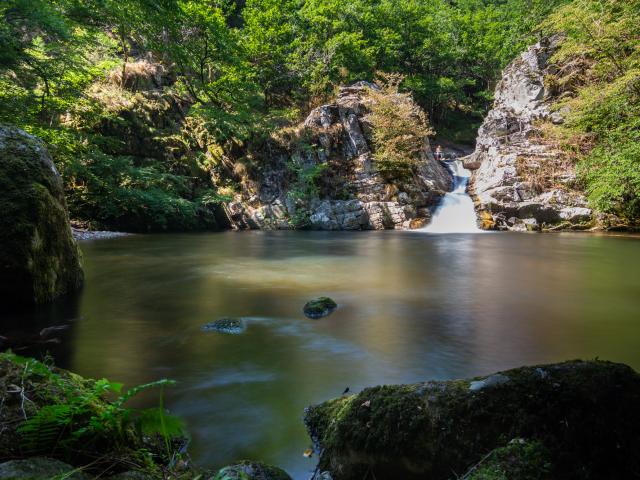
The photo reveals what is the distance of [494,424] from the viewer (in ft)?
5.93

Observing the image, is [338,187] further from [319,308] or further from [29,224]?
[29,224]

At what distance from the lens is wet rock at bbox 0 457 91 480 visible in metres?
1.10

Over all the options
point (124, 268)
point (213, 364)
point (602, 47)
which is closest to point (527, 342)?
point (213, 364)

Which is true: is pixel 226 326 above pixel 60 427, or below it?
below

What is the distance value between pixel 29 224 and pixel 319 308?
4.50 meters

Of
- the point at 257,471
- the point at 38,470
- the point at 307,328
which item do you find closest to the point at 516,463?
the point at 257,471

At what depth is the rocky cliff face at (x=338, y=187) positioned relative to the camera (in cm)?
2173

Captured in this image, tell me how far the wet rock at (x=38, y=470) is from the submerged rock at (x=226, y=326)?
4.19m

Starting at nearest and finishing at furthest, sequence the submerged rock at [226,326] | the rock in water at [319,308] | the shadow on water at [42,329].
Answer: the shadow on water at [42,329] → the submerged rock at [226,326] → the rock in water at [319,308]

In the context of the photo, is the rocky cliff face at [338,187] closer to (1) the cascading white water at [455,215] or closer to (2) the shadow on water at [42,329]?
(1) the cascading white water at [455,215]

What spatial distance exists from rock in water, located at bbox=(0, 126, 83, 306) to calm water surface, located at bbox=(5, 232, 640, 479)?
64cm

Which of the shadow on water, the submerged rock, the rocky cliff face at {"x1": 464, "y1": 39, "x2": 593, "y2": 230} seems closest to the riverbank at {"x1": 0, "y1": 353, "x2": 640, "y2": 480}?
the shadow on water

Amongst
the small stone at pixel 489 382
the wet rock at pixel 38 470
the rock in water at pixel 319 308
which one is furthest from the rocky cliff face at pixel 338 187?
the wet rock at pixel 38 470

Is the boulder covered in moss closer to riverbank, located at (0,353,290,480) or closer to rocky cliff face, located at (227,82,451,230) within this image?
riverbank, located at (0,353,290,480)
